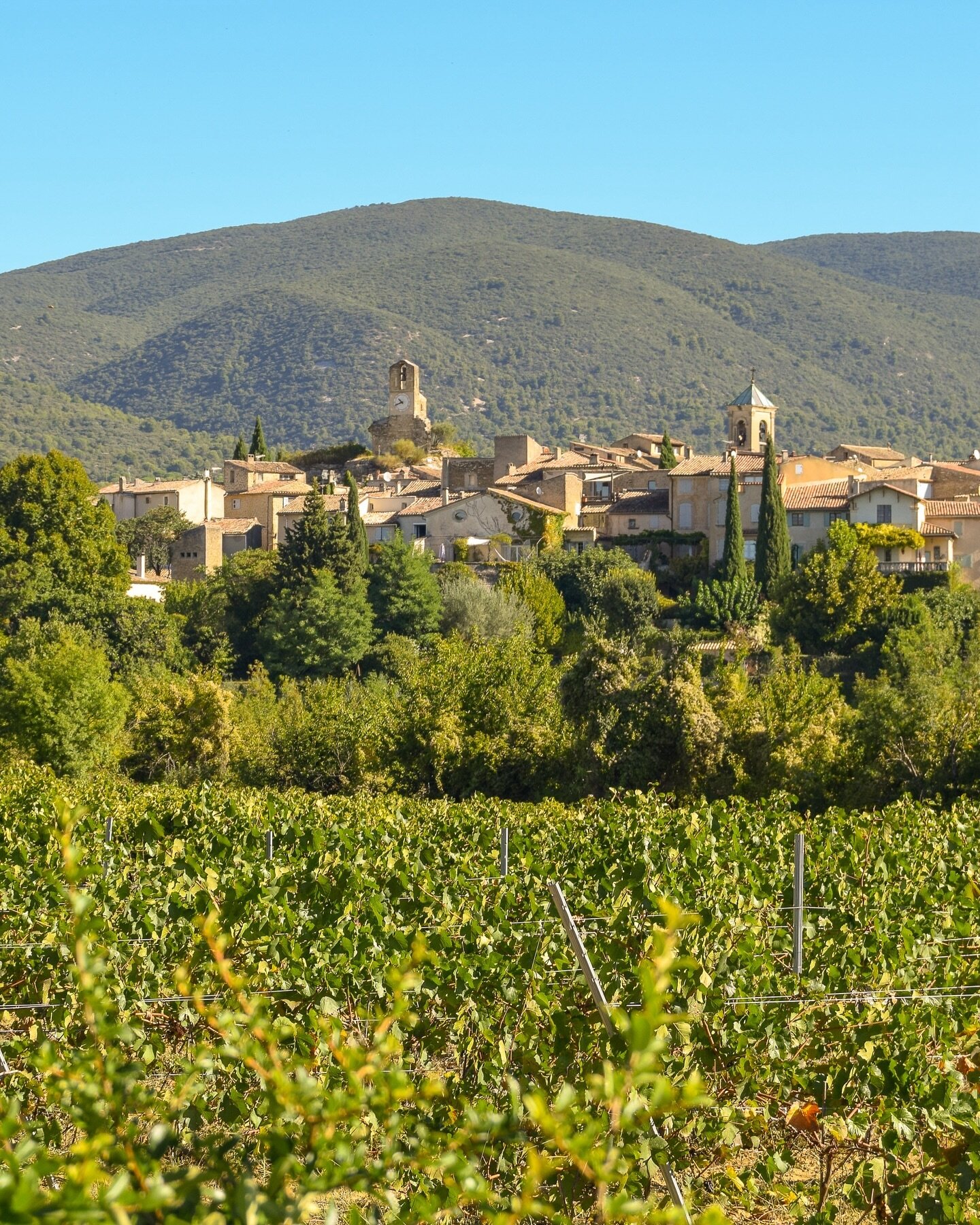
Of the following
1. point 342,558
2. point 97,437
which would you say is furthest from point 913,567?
point 97,437

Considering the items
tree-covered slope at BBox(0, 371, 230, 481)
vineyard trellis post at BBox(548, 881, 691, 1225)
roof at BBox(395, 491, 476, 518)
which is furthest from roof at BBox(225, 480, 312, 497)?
vineyard trellis post at BBox(548, 881, 691, 1225)

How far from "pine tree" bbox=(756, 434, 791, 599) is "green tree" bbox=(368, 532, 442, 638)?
1087cm

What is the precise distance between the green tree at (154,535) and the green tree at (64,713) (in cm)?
2885

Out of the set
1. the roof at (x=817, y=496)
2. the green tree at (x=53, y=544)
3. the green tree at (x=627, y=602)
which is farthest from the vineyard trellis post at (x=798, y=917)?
the roof at (x=817, y=496)

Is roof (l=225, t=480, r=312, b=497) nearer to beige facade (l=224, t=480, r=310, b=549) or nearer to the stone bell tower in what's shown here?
beige facade (l=224, t=480, r=310, b=549)

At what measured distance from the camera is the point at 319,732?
29.6 meters

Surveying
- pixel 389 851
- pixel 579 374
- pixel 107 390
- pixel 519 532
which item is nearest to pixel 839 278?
pixel 579 374

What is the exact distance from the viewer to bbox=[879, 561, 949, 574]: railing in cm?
5059

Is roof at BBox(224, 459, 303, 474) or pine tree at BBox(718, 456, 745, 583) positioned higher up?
roof at BBox(224, 459, 303, 474)

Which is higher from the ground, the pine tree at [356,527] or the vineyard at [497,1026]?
the pine tree at [356,527]

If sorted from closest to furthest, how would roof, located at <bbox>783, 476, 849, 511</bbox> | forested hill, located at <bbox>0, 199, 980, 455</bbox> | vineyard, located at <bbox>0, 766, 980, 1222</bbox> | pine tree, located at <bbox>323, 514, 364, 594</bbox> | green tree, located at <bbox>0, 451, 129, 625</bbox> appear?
vineyard, located at <bbox>0, 766, 980, 1222</bbox>
green tree, located at <bbox>0, 451, 129, 625</bbox>
pine tree, located at <bbox>323, 514, 364, 594</bbox>
roof, located at <bbox>783, 476, 849, 511</bbox>
forested hill, located at <bbox>0, 199, 980, 455</bbox>

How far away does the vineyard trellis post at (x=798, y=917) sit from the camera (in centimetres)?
889

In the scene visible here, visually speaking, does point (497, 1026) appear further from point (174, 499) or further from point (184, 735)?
point (174, 499)

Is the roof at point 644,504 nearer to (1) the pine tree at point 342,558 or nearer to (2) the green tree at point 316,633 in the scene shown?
(1) the pine tree at point 342,558
